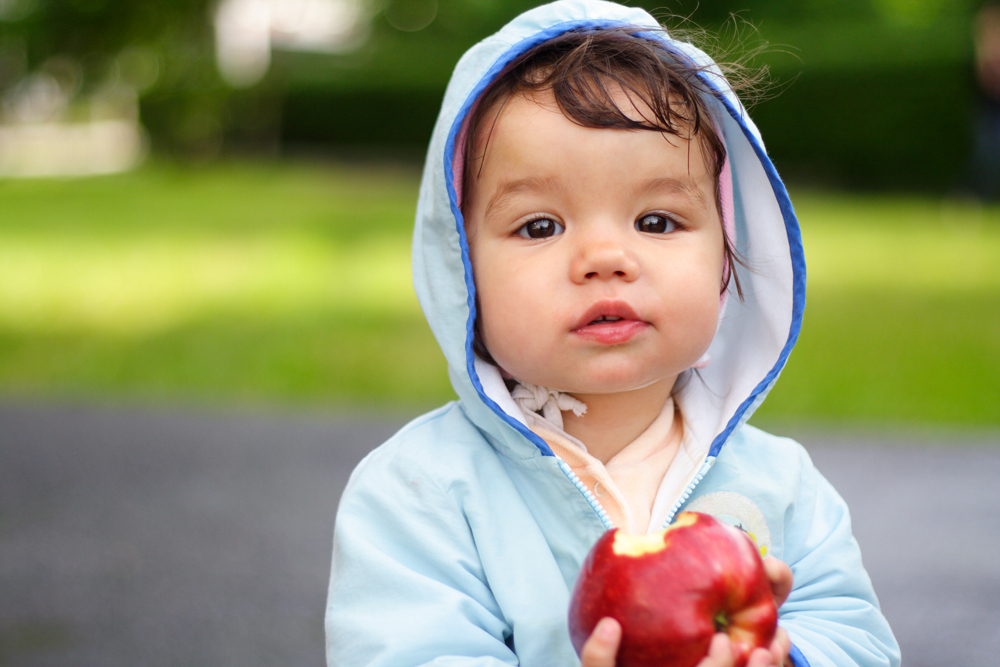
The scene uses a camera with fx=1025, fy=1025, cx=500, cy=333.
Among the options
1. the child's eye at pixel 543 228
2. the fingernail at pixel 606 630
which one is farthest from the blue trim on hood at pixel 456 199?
the fingernail at pixel 606 630

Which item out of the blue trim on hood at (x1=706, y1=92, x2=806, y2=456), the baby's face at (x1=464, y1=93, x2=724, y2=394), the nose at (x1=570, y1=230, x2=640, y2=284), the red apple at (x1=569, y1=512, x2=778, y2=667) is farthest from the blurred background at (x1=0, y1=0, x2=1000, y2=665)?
the red apple at (x1=569, y1=512, x2=778, y2=667)

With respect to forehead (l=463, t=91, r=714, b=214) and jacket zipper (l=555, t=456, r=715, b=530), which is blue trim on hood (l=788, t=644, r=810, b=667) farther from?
forehead (l=463, t=91, r=714, b=214)

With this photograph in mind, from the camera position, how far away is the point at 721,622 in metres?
1.30

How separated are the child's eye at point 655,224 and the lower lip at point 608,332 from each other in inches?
6.3

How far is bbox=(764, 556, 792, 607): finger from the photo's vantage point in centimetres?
141

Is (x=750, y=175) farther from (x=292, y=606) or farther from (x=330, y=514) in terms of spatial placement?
(x=330, y=514)

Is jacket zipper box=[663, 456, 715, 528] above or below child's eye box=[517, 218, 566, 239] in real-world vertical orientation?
below

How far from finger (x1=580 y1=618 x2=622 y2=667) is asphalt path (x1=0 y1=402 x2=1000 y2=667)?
143 centimetres

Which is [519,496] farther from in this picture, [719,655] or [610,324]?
[719,655]

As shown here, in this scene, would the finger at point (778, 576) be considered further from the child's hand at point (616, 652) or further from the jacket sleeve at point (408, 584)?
the jacket sleeve at point (408, 584)

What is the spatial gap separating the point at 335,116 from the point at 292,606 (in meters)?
18.6

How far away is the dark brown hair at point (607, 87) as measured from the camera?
1.57 metres

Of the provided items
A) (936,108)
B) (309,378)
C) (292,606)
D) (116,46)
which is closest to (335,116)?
(936,108)

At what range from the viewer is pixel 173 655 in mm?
2547
